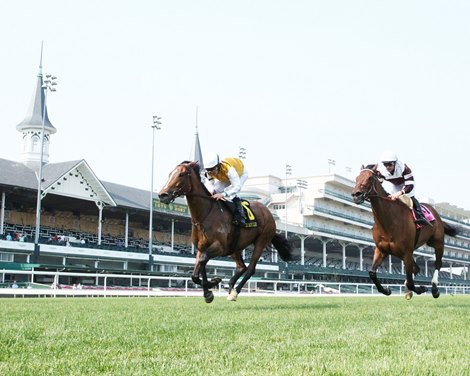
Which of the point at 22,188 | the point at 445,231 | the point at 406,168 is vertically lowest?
the point at 445,231

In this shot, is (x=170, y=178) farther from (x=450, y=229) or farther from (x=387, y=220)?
(x=450, y=229)

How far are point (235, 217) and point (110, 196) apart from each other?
35.4m

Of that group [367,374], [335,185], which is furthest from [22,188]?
[335,185]

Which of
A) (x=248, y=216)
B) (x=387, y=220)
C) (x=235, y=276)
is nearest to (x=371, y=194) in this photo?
(x=387, y=220)

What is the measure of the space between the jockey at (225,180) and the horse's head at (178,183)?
0.56 meters

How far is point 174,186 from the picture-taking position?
375 inches

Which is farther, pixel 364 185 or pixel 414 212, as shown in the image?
pixel 414 212

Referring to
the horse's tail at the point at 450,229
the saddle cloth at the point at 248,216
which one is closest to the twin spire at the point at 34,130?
the horse's tail at the point at 450,229

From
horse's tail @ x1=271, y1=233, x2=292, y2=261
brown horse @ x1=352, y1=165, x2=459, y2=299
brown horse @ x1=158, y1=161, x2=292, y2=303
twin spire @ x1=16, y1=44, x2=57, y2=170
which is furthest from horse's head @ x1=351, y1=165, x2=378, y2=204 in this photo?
twin spire @ x1=16, y1=44, x2=57, y2=170

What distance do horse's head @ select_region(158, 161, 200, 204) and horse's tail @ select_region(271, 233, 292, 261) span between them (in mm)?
2915

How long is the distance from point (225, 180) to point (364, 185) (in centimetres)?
245

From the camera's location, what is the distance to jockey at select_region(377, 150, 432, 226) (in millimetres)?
10875

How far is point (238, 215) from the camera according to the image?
409 inches

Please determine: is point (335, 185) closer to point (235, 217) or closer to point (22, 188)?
point (22, 188)
